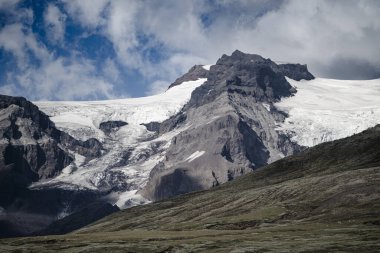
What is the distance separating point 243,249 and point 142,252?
2620cm

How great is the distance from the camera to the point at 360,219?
19450 cm

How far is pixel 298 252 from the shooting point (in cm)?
12600

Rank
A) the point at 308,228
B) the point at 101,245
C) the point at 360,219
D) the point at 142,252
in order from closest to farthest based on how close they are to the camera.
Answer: the point at 142,252 → the point at 101,245 → the point at 308,228 → the point at 360,219

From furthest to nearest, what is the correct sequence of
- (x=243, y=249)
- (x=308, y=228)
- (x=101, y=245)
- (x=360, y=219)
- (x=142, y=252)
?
1. (x=360, y=219)
2. (x=308, y=228)
3. (x=101, y=245)
4. (x=142, y=252)
5. (x=243, y=249)

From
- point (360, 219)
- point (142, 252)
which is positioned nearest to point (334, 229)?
point (360, 219)

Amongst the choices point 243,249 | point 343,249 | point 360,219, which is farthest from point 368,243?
point 360,219

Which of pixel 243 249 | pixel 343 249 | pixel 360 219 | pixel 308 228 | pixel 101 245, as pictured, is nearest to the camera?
pixel 343 249

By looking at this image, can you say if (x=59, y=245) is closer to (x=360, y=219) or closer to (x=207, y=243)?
(x=207, y=243)

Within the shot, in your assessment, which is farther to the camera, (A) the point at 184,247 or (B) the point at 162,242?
(B) the point at 162,242

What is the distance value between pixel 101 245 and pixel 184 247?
26433 mm

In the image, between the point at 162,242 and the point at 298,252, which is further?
the point at 162,242

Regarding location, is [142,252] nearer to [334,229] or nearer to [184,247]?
[184,247]

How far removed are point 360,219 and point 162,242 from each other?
71.1m

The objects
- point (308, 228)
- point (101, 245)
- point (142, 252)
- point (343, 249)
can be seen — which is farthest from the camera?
point (308, 228)
